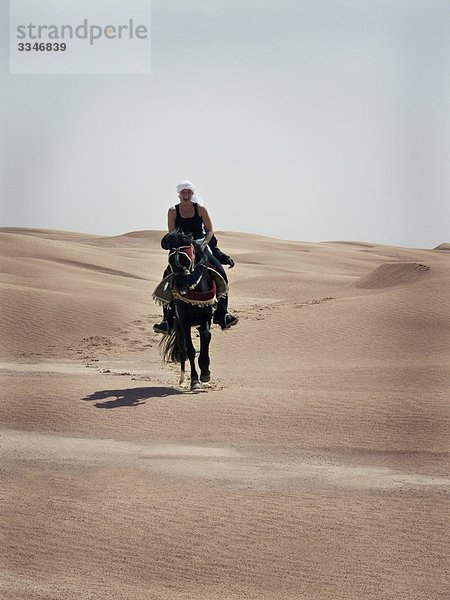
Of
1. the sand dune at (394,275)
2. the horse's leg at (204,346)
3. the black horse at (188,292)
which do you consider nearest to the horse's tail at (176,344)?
the black horse at (188,292)

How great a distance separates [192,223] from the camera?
1249cm

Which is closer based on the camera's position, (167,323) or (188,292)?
(188,292)

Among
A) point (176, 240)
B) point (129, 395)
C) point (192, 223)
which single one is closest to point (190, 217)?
point (192, 223)

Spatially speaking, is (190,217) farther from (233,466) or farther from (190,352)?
(233,466)

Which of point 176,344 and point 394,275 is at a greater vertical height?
point 176,344

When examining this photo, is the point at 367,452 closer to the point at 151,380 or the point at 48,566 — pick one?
the point at 48,566

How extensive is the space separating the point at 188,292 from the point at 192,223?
3.00ft

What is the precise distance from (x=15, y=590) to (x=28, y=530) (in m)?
1.07

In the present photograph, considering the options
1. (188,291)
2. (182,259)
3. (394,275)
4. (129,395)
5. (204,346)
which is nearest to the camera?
(182,259)

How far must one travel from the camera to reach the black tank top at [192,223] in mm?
12469

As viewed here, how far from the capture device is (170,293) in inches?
493

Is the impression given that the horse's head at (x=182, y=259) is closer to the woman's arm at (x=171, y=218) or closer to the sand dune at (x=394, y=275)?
the woman's arm at (x=171, y=218)

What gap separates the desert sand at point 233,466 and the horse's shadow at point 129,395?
3 cm

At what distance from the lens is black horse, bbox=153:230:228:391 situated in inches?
470
